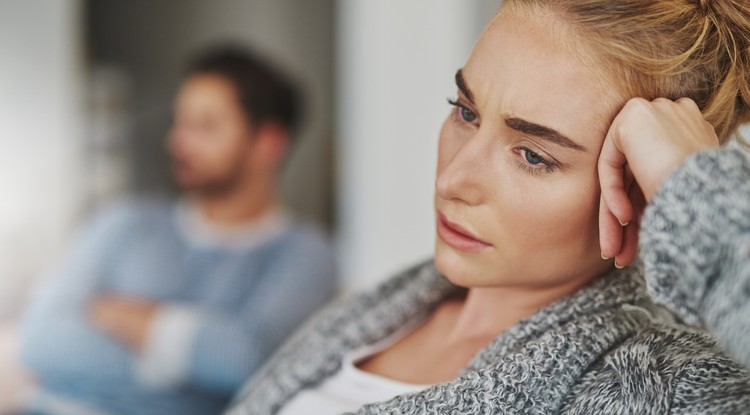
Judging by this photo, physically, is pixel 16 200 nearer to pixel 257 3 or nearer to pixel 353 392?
pixel 257 3

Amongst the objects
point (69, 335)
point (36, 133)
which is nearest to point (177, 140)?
point (69, 335)

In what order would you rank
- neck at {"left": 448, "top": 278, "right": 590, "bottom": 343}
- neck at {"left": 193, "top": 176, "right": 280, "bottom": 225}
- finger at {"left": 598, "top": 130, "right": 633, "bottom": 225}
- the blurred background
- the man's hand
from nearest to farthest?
finger at {"left": 598, "top": 130, "right": 633, "bottom": 225}
neck at {"left": 448, "top": 278, "right": 590, "bottom": 343}
the man's hand
neck at {"left": 193, "top": 176, "right": 280, "bottom": 225}
the blurred background

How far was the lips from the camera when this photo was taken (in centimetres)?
67

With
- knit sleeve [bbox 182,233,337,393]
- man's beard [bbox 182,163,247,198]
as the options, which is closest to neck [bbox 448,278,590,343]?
knit sleeve [bbox 182,233,337,393]

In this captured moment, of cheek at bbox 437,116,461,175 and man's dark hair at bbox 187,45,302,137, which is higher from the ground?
cheek at bbox 437,116,461,175

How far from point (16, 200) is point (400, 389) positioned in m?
1.81

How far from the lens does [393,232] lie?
7.31ft

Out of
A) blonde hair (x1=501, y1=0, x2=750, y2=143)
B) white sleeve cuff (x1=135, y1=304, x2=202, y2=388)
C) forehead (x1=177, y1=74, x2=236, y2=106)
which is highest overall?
blonde hair (x1=501, y1=0, x2=750, y2=143)

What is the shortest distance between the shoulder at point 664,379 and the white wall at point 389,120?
142 cm

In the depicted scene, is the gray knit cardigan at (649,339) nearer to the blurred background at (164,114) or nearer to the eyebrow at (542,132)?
the eyebrow at (542,132)

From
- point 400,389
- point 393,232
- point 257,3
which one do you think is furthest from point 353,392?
point 257,3

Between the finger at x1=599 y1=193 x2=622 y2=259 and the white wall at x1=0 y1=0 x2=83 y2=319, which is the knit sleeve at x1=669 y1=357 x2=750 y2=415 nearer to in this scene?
the finger at x1=599 y1=193 x2=622 y2=259

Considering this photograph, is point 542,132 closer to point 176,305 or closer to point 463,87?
point 463,87

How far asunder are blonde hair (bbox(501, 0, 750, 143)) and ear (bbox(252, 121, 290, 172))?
4.14 feet
